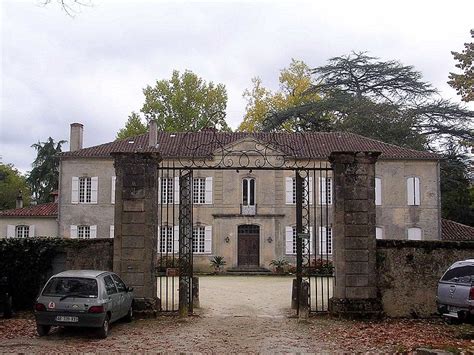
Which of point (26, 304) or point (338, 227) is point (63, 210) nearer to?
point (26, 304)

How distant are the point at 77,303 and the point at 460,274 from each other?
8011 mm

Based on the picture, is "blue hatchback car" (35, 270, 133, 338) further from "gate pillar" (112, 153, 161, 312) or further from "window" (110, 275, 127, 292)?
"gate pillar" (112, 153, 161, 312)

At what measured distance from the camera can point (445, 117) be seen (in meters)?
39.1

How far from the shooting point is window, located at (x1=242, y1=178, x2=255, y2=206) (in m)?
32.4

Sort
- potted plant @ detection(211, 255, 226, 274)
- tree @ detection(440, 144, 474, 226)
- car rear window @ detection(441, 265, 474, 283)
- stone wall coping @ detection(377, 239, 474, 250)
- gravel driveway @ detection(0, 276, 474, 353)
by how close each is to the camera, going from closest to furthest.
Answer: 1. gravel driveway @ detection(0, 276, 474, 353)
2. car rear window @ detection(441, 265, 474, 283)
3. stone wall coping @ detection(377, 239, 474, 250)
4. potted plant @ detection(211, 255, 226, 274)
5. tree @ detection(440, 144, 474, 226)

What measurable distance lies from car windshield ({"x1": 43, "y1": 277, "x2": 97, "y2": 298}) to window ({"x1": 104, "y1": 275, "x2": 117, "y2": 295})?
1.30 feet

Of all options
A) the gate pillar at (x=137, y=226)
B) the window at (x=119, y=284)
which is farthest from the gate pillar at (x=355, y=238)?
the window at (x=119, y=284)

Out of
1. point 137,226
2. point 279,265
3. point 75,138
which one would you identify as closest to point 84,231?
point 75,138

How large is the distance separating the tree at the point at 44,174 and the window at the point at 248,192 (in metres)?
26.8

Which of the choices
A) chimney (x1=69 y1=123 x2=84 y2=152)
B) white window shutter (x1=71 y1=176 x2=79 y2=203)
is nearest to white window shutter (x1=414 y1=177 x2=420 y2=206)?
white window shutter (x1=71 y1=176 x2=79 y2=203)

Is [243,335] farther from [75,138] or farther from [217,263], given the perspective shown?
[75,138]

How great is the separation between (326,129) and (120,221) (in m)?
29.2

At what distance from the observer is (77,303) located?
415 inches

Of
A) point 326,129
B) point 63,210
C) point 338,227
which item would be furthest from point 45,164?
point 338,227
